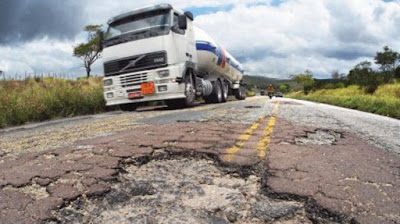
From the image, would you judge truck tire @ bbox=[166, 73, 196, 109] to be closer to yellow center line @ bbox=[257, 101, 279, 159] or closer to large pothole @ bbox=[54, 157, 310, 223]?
yellow center line @ bbox=[257, 101, 279, 159]

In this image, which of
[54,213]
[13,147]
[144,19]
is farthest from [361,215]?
[144,19]

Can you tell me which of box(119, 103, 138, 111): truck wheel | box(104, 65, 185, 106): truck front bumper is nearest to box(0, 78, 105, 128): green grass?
box(119, 103, 138, 111): truck wheel

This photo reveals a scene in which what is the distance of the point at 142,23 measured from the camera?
9.58 metres

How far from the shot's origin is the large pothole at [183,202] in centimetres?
198

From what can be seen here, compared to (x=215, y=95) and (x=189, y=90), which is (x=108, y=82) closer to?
(x=189, y=90)

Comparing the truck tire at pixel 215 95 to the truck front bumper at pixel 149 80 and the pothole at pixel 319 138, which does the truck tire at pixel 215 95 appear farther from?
the pothole at pixel 319 138

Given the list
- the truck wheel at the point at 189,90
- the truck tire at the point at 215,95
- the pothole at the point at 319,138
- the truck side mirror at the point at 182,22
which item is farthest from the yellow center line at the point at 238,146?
Answer: the truck tire at the point at 215,95

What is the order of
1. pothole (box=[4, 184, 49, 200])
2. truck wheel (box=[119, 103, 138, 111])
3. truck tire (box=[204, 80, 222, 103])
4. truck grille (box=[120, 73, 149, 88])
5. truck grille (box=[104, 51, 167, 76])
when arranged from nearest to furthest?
pothole (box=[4, 184, 49, 200]) → truck grille (box=[104, 51, 167, 76]) → truck grille (box=[120, 73, 149, 88]) → truck wheel (box=[119, 103, 138, 111]) → truck tire (box=[204, 80, 222, 103])

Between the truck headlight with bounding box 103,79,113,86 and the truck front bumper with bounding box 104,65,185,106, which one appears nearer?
the truck front bumper with bounding box 104,65,185,106

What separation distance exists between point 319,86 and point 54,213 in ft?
188

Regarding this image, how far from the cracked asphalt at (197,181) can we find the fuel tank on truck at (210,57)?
8.60 meters

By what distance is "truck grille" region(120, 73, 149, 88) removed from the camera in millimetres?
9430

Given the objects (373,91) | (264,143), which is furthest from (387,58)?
(264,143)

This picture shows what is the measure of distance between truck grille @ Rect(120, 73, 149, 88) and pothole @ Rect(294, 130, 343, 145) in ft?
18.2
